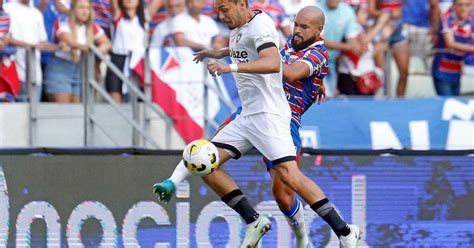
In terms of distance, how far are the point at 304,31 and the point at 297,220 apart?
62.6 inches

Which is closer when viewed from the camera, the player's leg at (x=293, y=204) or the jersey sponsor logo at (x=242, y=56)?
the jersey sponsor logo at (x=242, y=56)

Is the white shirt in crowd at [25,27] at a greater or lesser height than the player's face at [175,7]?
lesser

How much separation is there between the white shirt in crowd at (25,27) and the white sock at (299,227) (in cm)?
385

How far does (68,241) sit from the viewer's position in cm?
1113

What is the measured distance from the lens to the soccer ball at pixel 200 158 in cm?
980

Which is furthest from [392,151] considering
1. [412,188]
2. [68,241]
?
[68,241]

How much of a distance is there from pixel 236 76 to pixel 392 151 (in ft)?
7.27

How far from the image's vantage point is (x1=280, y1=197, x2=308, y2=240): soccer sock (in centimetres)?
1038

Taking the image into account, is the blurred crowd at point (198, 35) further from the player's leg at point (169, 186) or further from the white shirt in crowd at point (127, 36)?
the player's leg at point (169, 186)

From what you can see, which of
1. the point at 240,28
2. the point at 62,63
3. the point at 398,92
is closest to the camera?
the point at 240,28

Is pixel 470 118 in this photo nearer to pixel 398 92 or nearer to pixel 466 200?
pixel 398 92

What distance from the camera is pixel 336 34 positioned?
1406 cm

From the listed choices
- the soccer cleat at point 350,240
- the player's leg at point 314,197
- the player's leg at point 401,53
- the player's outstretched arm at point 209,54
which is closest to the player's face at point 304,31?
the player's outstretched arm at point 209,54

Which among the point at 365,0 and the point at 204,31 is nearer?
the point at 204,31
